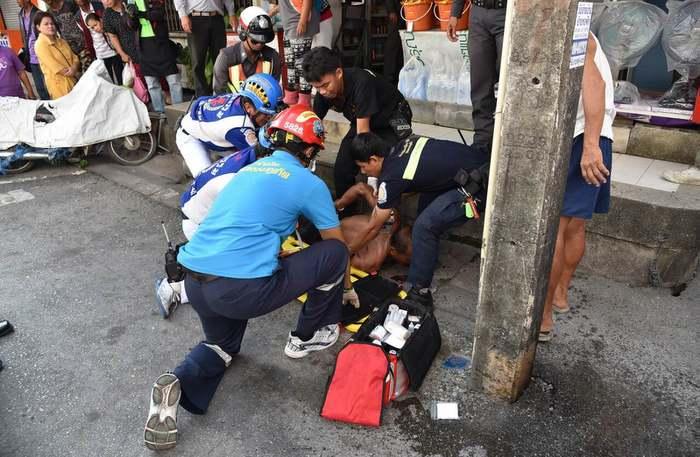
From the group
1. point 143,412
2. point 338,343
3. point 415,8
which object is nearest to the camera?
point 143,412

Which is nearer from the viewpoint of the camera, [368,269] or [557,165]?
[557,165]

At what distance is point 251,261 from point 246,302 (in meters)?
0.21

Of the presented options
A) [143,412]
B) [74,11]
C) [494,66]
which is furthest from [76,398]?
[74,11]

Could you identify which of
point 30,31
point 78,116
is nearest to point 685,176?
point 78,116

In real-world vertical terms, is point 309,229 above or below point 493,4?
below

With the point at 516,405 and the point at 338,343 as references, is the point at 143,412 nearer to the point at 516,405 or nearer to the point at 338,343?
the point at 338,343

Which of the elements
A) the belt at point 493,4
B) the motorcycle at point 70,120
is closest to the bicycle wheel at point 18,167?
the motorcycle at point 70,120

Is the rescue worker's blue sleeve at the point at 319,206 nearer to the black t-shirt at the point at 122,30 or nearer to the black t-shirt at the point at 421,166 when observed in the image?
the black t-shirt at the point at 421,166

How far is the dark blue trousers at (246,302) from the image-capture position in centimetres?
263

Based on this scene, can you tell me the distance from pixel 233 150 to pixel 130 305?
4.98ft

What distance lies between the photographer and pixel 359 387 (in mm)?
2666

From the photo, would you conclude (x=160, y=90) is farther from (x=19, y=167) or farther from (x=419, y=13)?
(x=419, y=13)

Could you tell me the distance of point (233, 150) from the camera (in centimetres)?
446

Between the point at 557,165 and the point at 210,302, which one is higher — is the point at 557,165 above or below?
above
